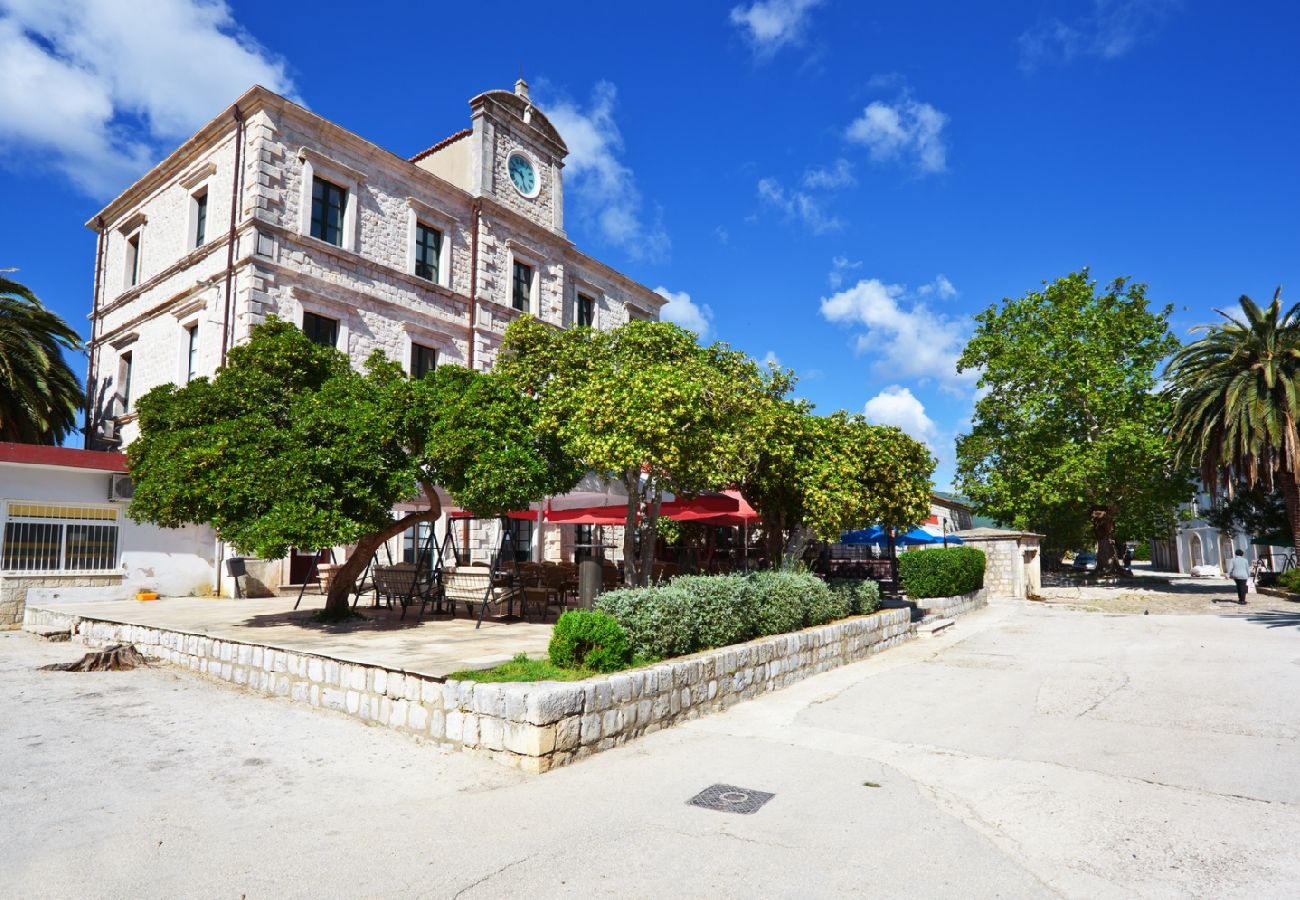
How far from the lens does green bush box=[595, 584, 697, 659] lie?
7465 millimetres

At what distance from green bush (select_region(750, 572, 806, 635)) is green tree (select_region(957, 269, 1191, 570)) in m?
22.2

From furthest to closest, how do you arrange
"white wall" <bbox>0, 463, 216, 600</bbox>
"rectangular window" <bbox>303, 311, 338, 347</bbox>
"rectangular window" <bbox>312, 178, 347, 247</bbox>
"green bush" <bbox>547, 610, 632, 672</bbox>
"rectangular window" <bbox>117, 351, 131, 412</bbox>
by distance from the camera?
1. "rectangular window" <bbox>117, 351, 131, 412</bbox>
2. "rectangular window" <bbox>312, 178, 347, 247</bbox>
3. "rectangular window" <bbox>303, 311, 338, 347</bbox>
4. "white wall" <bbox>0, 463, 216, 600</bbox>
5. "green bush" <bbox>547, 610, 632, 672</bbox>

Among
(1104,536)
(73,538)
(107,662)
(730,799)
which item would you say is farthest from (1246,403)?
(73,538)

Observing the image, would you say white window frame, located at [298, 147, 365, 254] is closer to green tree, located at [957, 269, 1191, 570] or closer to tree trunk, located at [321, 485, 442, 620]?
tree trunk, located at [321, 485, 442, 620]

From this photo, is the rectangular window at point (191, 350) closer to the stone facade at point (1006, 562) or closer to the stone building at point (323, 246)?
the stone building at point (323, 246)

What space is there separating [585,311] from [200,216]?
1192cm

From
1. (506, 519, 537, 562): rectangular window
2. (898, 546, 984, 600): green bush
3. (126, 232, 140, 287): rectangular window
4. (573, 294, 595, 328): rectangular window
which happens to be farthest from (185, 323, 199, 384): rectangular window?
(898, 546, 984, 600): green bush

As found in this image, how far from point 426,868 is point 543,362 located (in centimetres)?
853

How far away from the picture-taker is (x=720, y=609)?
8594mm

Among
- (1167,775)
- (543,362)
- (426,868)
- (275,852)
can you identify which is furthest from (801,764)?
(543,362)

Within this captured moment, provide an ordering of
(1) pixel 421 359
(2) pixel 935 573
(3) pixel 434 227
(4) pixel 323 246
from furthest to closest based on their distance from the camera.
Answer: (3) pixel 434 227
(1) pixel 421 359
(2) pixel 935 573
(4) pixel 323 246

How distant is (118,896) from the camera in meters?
3.62

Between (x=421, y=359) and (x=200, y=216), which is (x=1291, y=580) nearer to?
(x=421, y=359)

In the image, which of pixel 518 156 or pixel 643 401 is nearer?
pixel 643 401
